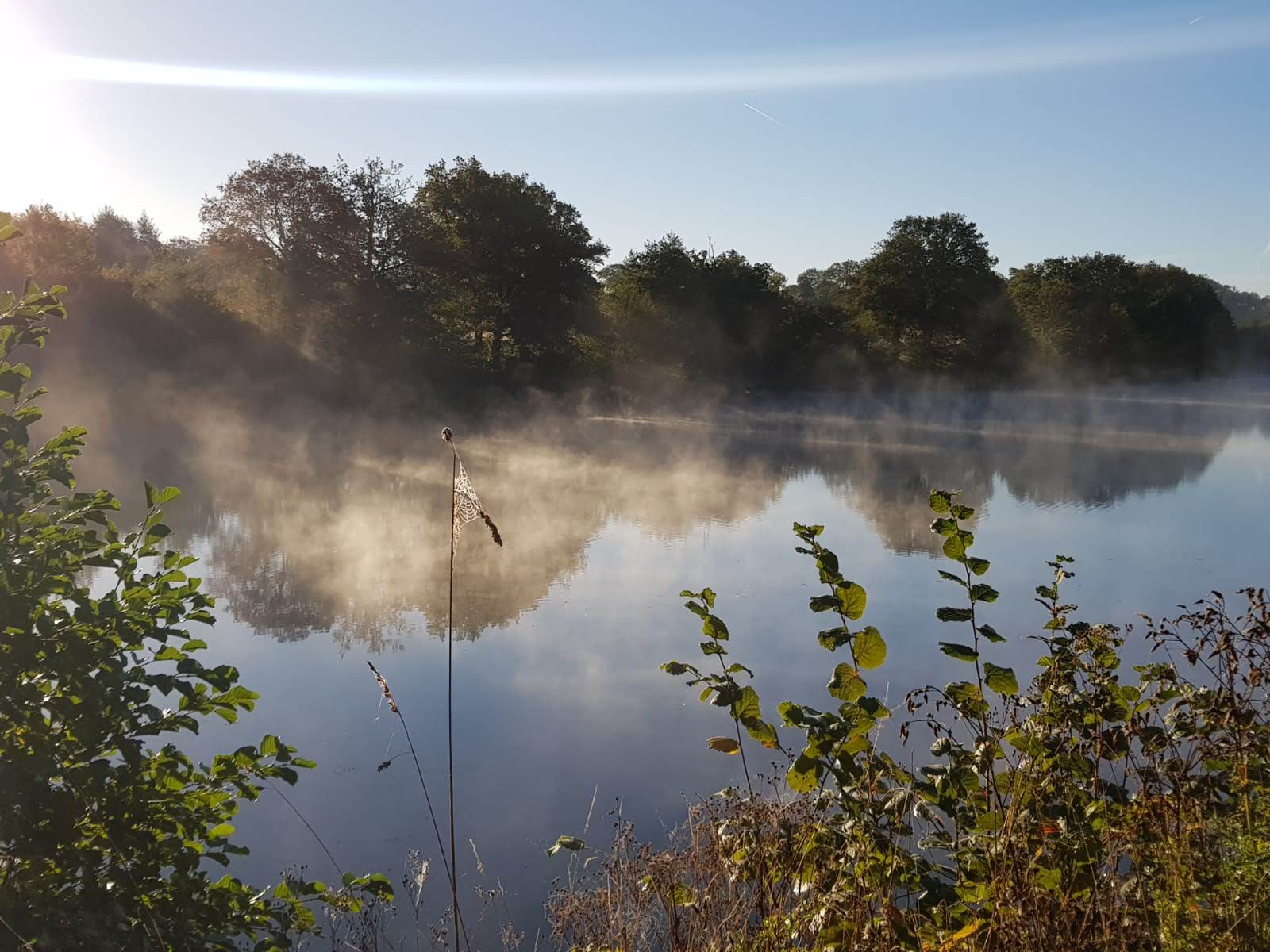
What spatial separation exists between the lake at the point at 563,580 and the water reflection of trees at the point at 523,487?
61mm

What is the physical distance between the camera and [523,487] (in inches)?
511

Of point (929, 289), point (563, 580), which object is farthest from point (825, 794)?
point (929, 289)

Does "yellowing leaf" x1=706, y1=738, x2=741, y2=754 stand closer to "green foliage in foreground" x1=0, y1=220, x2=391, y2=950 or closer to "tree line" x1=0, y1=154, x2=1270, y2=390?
"green foliage in foreground" x1=0, y1=220, x2=391, y2=950

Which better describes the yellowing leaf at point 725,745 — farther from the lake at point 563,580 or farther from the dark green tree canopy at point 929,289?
Result: the dark green tree canopy at point 929,289

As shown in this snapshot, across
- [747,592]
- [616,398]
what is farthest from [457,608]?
[616,398]

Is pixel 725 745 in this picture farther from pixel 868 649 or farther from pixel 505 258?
pixel 505 258

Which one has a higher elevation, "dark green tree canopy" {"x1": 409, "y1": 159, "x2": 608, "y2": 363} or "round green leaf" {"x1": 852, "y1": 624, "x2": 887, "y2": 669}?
"dark green tree canopy" {"x1": 409, "y1": 159, "x2": 608, "y2": 363}

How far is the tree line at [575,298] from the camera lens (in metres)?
22.9

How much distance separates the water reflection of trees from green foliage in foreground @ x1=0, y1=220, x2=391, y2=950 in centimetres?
432

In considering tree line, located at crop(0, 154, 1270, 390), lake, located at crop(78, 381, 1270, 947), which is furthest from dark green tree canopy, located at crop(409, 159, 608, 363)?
lake, located at crop(78, 381, 1270, 947)

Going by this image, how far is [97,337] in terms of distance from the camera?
2083cm

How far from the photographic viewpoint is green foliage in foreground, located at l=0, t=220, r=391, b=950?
1.85m

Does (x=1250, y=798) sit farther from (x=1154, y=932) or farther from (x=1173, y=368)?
(x=1173, y=368)

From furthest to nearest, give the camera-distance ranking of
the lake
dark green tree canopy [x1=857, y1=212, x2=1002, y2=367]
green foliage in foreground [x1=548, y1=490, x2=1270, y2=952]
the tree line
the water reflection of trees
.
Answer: dark green tree canopy [x1=857, y1=212, x2=1002, y2=367], the tree line, the water reflection of trees, the lake, green foliage in foreground [x1=548, y1=490, x2=1270, y2=952]
